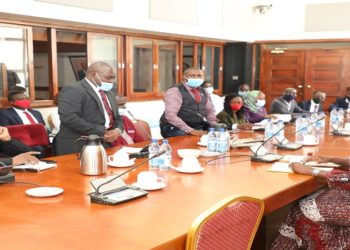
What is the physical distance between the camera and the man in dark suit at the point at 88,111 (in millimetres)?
3373

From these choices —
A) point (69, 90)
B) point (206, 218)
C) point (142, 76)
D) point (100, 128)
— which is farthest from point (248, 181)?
point (142, 76)

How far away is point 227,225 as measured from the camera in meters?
1.41

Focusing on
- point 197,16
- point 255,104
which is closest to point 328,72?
point 197,16

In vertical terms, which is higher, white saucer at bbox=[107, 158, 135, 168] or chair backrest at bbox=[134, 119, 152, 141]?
white saucer at bbox=[107, 158, 135, 168]

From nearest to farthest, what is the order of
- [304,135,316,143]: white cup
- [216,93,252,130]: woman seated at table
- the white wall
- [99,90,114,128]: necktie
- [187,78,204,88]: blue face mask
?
[304,135,316,143]: white cup < [99,90,114,128]: necktie < [187,78,204,88]: blue face mask < [216,93,252,130]: woman seated at table < the white wall

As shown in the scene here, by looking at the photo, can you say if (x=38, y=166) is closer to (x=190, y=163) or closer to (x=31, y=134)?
(x=190, y=163)

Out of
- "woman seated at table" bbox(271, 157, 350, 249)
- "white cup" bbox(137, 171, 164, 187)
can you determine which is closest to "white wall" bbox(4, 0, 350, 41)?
"white cup" bbox(137, 171, 164, 187)

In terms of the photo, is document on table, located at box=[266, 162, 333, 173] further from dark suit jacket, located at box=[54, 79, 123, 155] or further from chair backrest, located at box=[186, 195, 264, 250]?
dark suit jacket, located at box=[54, 79, 123, 155]

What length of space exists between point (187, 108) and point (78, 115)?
123 centimetres

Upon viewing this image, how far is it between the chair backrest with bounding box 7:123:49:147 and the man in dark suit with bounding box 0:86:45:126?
992 millimetres

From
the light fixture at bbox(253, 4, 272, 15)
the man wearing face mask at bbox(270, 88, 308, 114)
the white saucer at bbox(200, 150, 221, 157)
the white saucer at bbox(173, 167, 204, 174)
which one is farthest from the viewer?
the light fixture at bbox(253, 4, 272, 15)

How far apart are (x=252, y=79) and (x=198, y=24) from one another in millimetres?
2343

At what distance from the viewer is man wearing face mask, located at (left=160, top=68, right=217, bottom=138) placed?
4.15 meters

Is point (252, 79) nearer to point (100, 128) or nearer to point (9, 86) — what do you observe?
point (9, 86)
